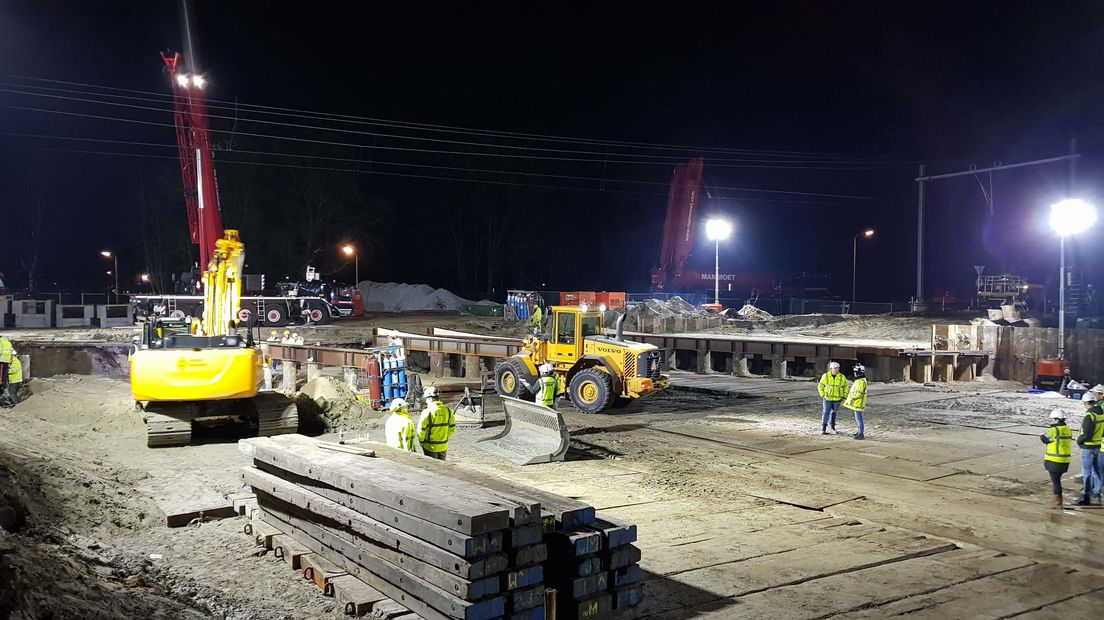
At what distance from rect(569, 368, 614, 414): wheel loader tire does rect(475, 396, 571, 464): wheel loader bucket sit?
4.23 m

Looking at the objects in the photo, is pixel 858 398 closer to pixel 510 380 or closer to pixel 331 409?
pixel 510 380

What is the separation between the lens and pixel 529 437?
45.5 feet

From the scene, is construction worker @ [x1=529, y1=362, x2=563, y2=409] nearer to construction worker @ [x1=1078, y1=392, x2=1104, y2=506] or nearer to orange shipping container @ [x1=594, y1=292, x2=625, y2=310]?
construction worker @ [x1=1078, y1=392, x2=1104, y2=506]

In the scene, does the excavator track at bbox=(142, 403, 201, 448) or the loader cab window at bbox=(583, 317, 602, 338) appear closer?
the excavator track at bbox=(142, 403, 201, 448)

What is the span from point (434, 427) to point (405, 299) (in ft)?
163

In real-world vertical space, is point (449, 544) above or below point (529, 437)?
above

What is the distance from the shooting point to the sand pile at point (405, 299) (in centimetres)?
5722

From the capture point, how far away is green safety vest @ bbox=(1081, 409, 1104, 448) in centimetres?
1020

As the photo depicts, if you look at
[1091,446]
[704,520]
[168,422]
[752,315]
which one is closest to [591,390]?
[704,520]

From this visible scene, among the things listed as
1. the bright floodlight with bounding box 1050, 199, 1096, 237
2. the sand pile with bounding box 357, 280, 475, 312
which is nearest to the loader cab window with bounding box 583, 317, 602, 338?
the bright floodlight with bounding box 1050, 199, 1096, 237

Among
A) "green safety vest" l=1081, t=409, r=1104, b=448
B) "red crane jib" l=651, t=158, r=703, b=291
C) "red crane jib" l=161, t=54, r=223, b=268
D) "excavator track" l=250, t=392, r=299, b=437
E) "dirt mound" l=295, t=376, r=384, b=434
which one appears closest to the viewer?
"green safety vest" l=1081, t=409, r=1104, b=448

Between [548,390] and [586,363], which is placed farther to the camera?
[586,363]

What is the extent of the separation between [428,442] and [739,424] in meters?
9.52

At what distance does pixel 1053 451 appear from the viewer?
10117 mm
